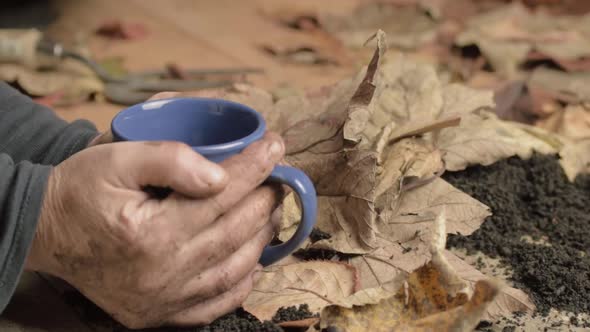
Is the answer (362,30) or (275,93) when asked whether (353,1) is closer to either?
(362,30)

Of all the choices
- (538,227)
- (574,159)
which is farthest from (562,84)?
(538,227)

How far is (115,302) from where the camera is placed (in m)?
1.11

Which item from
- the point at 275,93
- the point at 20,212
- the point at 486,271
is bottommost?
the point at 275,93

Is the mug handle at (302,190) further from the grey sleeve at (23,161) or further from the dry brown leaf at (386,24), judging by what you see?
the dry brown leaf at (386,24)

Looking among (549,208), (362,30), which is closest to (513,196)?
(549,208)

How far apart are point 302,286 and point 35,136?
2.16 feet

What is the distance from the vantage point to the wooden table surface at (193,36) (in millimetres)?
2648

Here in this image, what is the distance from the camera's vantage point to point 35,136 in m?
1.46

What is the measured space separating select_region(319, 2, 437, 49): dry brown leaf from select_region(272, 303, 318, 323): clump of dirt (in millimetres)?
1939

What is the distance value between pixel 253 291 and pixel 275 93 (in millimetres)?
1216

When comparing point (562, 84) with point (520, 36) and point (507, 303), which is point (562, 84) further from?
point (507, 303)

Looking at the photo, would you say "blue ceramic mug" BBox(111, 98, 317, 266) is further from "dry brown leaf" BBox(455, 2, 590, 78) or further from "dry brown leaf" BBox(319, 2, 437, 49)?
"dry brown leaf" BBox(319, 2, 437, 49)

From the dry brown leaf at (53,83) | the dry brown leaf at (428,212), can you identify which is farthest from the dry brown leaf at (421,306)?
the dry brown leaf at (53,83)

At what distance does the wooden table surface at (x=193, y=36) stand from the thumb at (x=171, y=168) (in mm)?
1185
